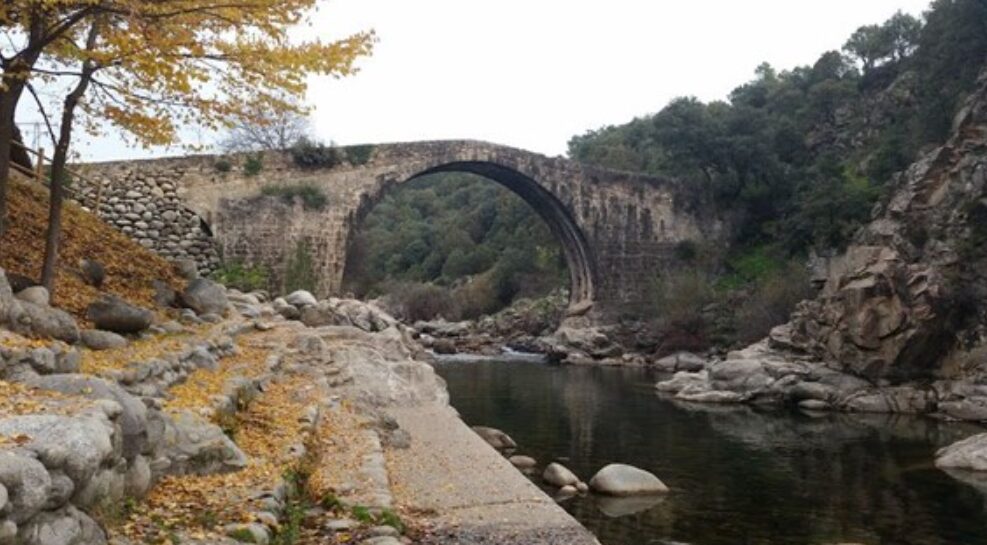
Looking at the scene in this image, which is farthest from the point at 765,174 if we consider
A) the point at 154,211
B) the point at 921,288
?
the point at 154,211

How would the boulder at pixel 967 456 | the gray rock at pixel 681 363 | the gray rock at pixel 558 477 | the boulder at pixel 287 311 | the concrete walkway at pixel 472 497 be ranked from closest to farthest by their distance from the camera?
1. the concrete walkway at pixel 472 497
2. the gray rock at pixel 558 477
3. the boulder at pixel 967 456
4. the boulder at pixel 287 311
5. the gray rock at pixel 681 363

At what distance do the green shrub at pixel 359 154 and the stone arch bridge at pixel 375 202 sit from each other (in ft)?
0.11

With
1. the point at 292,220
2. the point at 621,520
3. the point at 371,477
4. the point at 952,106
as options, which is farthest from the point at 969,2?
the point at 371,477

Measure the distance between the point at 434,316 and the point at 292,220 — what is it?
24.3 m

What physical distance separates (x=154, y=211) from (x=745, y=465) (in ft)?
60.7

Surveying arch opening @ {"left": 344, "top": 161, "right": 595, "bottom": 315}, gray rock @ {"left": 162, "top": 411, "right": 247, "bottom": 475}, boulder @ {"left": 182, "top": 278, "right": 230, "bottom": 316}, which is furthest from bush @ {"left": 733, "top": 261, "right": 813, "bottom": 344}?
gray rock @ {"left": 162, "top": 411, "right": 247, "bottom": 475}

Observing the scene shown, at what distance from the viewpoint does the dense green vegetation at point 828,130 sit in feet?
116

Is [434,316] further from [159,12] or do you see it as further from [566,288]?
[159,12]

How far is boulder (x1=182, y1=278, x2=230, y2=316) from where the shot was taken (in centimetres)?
1383

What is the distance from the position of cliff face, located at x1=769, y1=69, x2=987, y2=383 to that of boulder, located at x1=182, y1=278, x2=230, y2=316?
708 inches

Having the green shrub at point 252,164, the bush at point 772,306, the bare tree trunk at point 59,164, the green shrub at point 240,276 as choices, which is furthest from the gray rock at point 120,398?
the bush at point 772,306

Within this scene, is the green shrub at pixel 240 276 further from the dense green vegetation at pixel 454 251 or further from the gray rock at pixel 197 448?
the gray rock at pixel 197 448

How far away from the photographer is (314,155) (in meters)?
29.1

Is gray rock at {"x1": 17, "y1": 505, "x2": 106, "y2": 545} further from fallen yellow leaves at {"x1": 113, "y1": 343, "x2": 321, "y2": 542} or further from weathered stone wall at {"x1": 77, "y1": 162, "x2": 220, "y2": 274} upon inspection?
weathered stone wall at {"x1": 77, "y1": 162, "x2": 220, "y2": 274}
